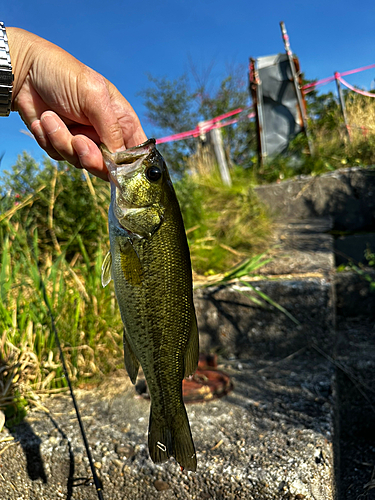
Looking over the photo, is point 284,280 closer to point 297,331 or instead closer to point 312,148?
point 297,331

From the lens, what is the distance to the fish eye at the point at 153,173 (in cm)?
143

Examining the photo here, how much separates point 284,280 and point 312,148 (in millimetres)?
5732

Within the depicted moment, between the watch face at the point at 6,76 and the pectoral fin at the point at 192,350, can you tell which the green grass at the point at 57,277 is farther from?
the pectoral fin at the point at 192,350

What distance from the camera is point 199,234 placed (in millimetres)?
5062

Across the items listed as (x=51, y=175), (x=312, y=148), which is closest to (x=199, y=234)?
(x=51, y=175)

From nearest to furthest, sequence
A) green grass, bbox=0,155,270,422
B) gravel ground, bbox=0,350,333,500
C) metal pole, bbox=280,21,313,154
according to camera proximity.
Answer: gravel ground, bbox=0,350,333,500, green grass, bbox=0,155,270,422, metal pole, bbox=280,21,313,154

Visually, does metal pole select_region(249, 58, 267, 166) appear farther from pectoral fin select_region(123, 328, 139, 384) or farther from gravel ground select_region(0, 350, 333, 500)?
pectoral fin select_region(123, 328, 139, 384)

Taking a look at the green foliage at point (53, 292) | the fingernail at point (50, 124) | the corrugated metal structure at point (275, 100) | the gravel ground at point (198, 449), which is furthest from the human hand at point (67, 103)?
the corrugated metal structure at point (275, 100)

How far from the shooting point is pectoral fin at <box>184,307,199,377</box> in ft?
4.89

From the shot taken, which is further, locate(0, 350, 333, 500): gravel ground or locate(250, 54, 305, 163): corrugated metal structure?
locate(250, 54, 305, 163): corrugated metal structure

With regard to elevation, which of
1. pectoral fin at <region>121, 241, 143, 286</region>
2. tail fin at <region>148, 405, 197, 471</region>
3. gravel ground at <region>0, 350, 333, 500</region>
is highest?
pectoral fin at <region>121, 241, 143, 286</region>

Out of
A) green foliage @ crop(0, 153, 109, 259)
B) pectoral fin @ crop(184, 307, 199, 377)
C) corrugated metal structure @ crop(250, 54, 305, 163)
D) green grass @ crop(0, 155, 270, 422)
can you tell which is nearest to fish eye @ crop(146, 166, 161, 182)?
pectoral fin @ crop(184, 307, 199, 377)

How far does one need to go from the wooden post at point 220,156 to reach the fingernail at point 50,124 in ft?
17.2

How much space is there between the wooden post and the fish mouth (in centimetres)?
548
